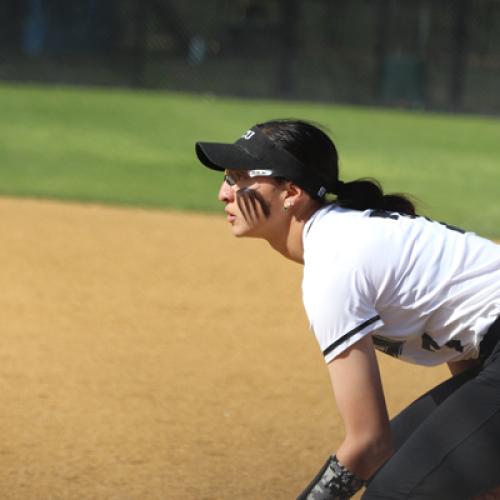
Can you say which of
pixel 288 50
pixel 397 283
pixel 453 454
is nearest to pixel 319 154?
pixel 397 283

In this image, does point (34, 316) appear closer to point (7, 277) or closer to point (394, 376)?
point (7, 277)

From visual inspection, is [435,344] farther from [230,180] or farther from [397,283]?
[230,180]

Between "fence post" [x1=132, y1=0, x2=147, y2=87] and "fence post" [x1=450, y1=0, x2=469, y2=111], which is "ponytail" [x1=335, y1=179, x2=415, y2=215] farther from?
"fence post" [x1=132, y1=0, x2=147, y2=87]

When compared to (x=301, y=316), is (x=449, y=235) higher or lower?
higher

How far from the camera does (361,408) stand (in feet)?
9.81

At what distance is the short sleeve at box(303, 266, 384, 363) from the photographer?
302cm

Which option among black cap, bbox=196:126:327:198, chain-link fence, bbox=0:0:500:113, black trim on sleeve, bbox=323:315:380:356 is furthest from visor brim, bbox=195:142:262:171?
chain-link fence, bbox=0:0:500:113

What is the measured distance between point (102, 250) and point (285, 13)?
11313 mm

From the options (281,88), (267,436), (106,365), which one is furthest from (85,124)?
(267,436)

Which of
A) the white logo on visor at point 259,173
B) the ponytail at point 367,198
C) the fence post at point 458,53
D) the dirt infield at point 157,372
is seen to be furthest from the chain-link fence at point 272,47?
the white logo on visor at point 259,173

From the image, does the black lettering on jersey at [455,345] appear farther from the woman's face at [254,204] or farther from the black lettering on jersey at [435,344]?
the woman's face at [254,204]

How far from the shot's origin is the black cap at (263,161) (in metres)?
3.23

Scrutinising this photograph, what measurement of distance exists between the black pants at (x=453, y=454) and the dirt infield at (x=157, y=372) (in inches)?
57.2

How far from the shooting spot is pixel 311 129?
10.7 ft
